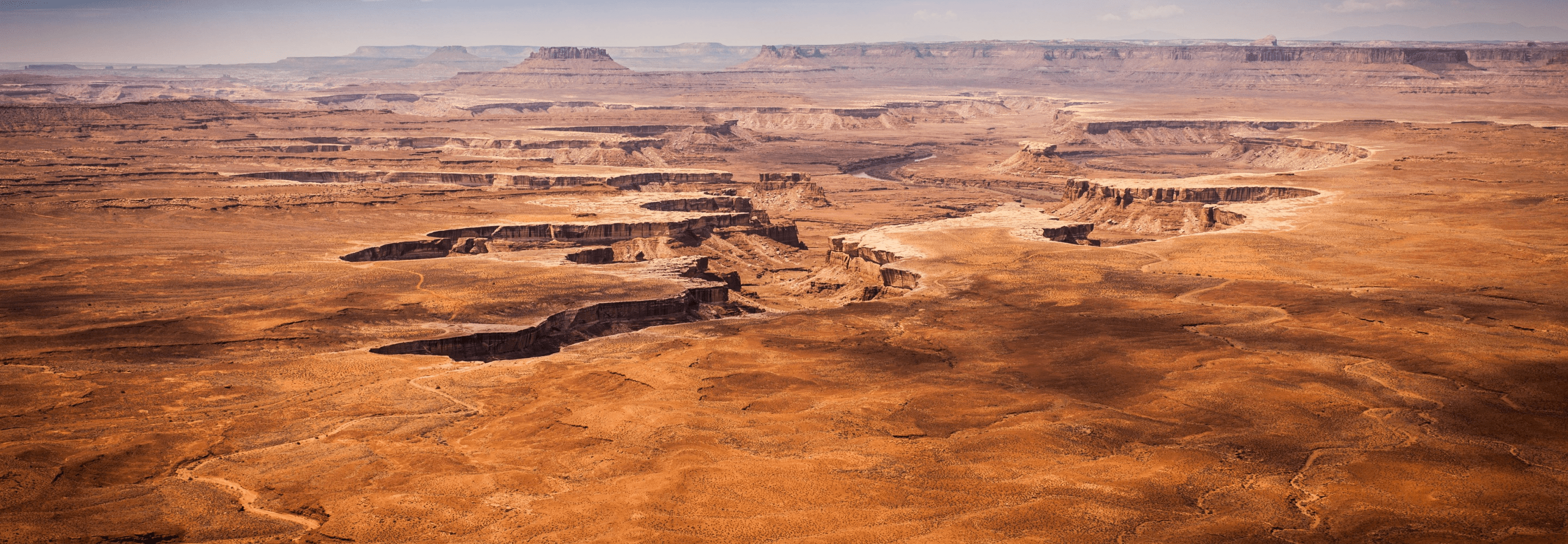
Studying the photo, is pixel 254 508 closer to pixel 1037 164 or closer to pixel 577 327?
pixel 577 327

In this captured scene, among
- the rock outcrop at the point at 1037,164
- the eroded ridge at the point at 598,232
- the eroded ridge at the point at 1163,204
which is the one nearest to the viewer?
the eroded ridge at the point at 598,232

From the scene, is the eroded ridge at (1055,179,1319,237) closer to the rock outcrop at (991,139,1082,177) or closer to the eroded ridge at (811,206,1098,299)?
the eroded ridge at (811,206,1098,299)

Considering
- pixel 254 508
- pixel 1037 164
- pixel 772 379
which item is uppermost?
pixel 254 508

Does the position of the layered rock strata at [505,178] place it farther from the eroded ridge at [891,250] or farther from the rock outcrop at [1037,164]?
the rock outcrop at [1037,164]

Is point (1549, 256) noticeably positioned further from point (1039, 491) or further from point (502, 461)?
point (502, 461)

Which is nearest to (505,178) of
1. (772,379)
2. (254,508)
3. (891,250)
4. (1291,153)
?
(891,250)

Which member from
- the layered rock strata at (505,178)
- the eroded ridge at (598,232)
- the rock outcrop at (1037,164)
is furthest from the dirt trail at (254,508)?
the rock outcrop at (1037,164)

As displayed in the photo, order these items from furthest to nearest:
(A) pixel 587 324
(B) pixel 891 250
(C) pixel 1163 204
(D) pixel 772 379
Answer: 1. (C) pixel 1163 204
2. (B) pixel 891 250
3. (A) pixel 587 324
4. (D) pixel 772 379

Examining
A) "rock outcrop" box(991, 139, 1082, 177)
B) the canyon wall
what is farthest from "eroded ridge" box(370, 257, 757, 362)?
"rock outcrop" box(991, 139, 1082, 177)
